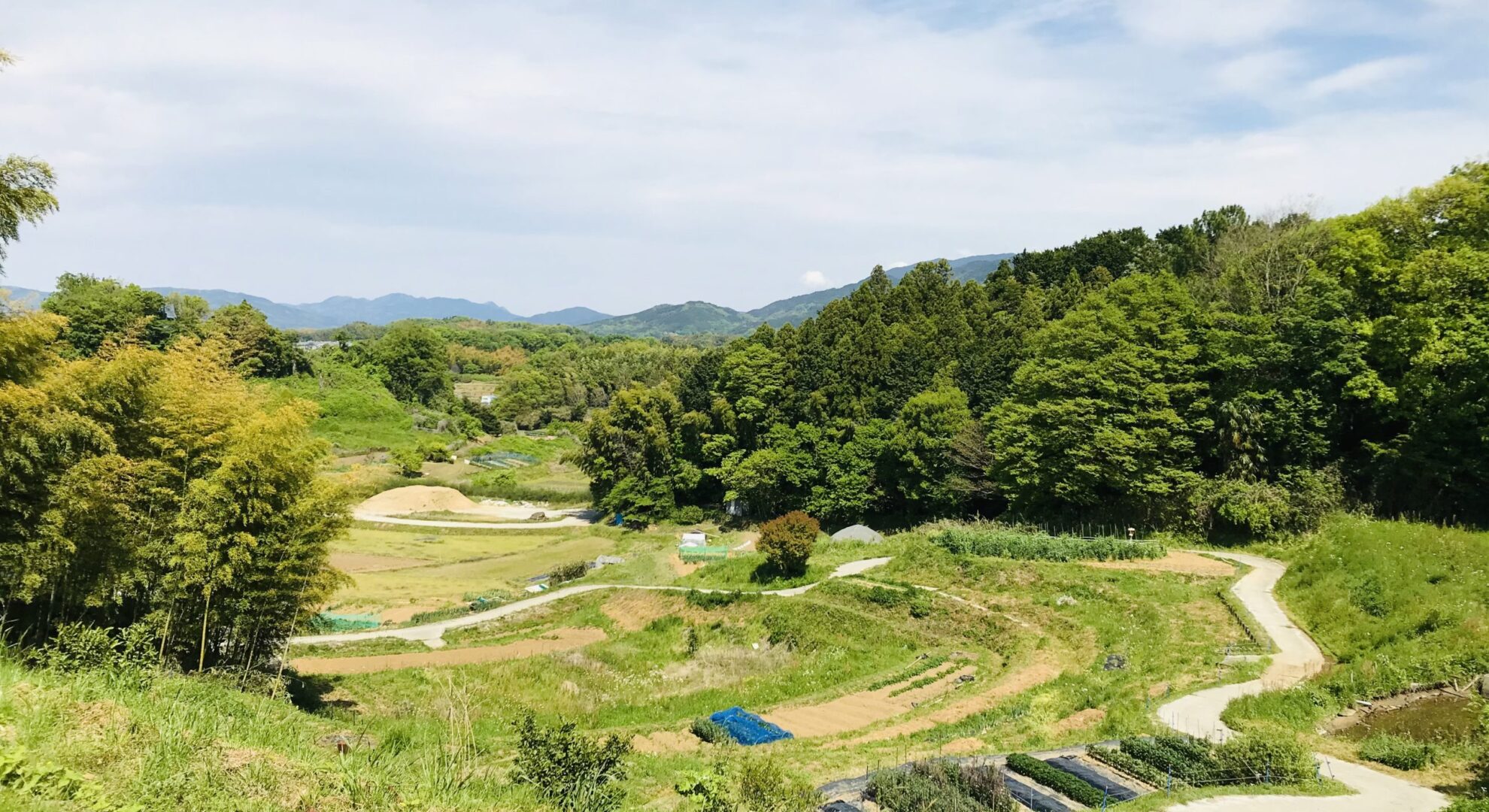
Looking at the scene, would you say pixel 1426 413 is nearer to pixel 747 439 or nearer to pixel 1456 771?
pixel 1456 771

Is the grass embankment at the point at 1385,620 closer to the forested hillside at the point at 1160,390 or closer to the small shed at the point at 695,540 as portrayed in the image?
the forested hillside at the point at 1160,390

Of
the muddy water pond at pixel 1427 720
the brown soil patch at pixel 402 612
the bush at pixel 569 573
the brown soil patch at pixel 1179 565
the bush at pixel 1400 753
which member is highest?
the bush at pixel 1400 753

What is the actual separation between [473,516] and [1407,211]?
185ft

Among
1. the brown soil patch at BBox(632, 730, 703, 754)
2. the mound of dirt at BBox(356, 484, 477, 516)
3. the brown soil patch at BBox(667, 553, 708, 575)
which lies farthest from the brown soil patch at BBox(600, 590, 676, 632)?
the mound of dirt at BBox(356, 484, 477, 516)

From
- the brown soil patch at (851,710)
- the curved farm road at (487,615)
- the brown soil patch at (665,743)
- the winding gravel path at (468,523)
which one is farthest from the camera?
the winding gravel path at (468,523)

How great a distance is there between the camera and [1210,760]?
11.6m

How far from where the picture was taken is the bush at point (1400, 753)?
39.3ft

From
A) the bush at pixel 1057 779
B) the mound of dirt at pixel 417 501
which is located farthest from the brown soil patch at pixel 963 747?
the mound of dirt at pixel 417 501

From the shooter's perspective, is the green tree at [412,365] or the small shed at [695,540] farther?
the green tree at [412,365]

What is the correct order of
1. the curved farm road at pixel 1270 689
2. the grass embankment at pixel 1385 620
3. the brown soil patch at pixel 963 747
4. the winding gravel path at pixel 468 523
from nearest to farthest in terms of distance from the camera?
1. the curved farm road at pixel 1270 689
2. the brown soil patch at pixel 963 747
3. the grass embankment at pixel 1385 620
4. the winding gravel path at pixel 468 523

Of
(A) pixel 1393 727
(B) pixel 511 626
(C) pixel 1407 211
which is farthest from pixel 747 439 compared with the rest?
(A) pixel 1393 727

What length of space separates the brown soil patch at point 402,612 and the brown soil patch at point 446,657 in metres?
6.51

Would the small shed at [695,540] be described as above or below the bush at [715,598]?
below

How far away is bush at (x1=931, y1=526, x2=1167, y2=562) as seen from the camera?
26156mm
